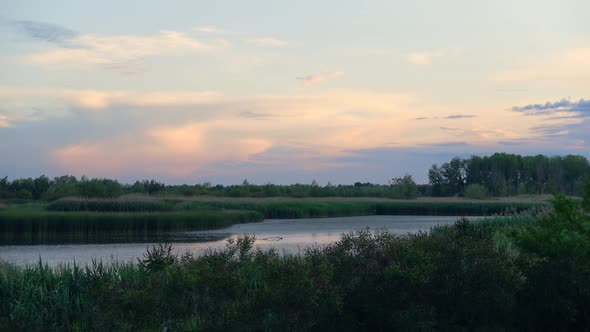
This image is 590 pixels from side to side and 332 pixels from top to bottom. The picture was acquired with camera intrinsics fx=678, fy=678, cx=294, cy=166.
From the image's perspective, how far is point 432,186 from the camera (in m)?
119

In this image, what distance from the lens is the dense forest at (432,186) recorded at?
223 ft

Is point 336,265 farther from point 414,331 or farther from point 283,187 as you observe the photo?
point 283,187

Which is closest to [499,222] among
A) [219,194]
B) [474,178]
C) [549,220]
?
[549,220]

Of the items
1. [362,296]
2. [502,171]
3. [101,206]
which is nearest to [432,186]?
[502,171]

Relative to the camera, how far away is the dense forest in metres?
68.1

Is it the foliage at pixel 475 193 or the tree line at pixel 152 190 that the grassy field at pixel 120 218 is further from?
the foliage at pixel 475 193

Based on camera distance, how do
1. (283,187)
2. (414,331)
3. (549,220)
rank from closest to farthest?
(414,331) < (549,220) < (283,187)

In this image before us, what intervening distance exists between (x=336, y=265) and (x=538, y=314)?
298 cm

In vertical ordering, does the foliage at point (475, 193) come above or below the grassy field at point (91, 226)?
above

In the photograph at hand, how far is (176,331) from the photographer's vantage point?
30.6 feet

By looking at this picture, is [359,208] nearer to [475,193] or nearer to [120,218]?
[475,193]

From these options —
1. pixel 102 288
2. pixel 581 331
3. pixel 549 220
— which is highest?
pixel 549 220

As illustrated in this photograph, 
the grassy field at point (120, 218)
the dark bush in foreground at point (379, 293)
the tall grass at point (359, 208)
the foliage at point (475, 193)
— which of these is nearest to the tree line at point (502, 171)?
the foliage at point (475, 193)

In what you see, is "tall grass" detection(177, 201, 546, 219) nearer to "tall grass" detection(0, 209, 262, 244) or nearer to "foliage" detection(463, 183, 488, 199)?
"tall grass" detection(0, 209, 262, 244)
